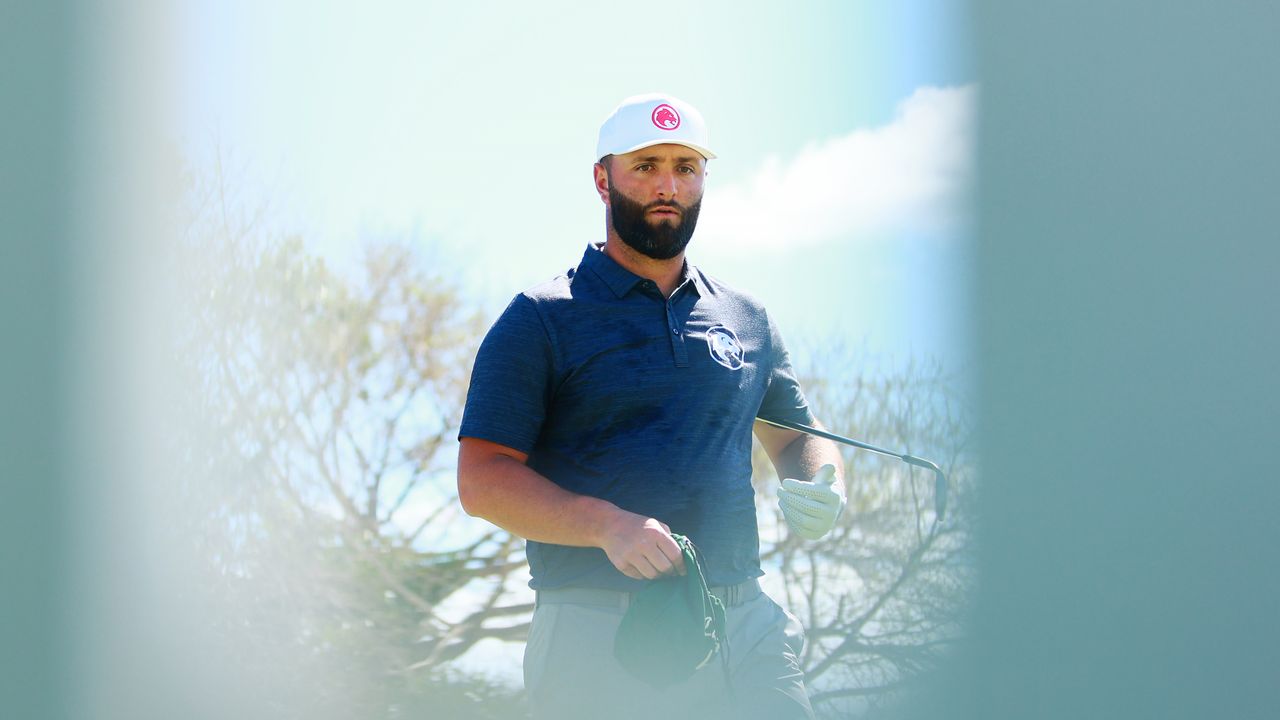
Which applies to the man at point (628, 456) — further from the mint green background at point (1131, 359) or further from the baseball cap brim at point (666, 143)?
the mint green background at point (1131, 359)

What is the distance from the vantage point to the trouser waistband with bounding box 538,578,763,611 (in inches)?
55.6

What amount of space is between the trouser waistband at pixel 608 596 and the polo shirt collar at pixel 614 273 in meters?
0.40

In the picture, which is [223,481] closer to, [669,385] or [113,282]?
[113,282]

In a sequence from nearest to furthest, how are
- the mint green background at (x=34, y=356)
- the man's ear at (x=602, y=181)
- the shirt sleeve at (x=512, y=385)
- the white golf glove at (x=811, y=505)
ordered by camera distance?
the shirt sleeve at (x=512, y=385), the white golf glove at (x=811, y=505), the man's ear at (x=602, y=181), the mint green background at (x=34, y=356)

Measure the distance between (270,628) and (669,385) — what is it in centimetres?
354

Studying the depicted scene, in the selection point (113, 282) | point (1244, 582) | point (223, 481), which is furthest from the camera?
point (223, 481)

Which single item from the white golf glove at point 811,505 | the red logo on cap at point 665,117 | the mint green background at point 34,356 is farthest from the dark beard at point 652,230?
the mint green background at point 34,356

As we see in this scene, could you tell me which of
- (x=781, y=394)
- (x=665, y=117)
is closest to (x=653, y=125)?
(x=665, y=117)

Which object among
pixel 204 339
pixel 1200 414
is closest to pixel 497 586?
pixel 204 339

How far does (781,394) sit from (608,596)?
446 mm

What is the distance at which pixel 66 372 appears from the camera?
3396mm

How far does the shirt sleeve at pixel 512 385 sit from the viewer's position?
140cm

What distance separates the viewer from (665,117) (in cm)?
154

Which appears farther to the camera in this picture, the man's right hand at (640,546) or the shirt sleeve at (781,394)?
the shirt sleeve at (781,394)
